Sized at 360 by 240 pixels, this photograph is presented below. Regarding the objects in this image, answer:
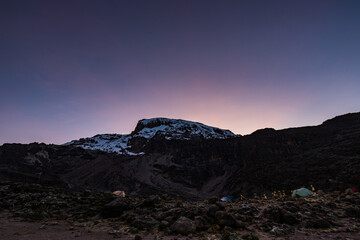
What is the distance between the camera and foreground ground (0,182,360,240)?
31.1 ft

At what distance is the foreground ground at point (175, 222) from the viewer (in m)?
9.49

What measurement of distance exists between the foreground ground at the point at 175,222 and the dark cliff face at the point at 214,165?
159 ft

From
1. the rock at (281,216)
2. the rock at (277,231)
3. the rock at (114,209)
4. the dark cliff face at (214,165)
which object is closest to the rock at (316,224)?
the rock at (281,216)

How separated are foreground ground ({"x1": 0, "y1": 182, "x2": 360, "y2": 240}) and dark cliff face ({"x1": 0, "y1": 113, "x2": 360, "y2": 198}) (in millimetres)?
48590

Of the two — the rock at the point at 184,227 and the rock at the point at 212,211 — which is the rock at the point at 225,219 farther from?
the rock at the point at 184,227

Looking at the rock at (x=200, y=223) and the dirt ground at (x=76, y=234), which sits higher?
the rock at (x=200, y=223)

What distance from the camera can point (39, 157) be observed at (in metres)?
129

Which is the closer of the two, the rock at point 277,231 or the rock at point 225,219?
the rock at point 277,231

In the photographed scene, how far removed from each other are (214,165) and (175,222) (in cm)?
11223

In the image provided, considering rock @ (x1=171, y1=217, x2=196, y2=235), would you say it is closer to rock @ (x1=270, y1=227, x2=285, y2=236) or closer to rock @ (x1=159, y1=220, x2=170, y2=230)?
rock @ (x1=159, y1=220, x2=170, y2=230)

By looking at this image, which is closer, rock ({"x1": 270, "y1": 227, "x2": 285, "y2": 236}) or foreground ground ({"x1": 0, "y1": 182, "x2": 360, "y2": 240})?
rock ({"x1": 270, "y1": 227, "x2": 285, "y2": 236})

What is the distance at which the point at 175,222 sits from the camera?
397 inches

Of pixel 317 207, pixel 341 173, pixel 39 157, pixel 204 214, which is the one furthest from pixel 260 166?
pixel 39 157

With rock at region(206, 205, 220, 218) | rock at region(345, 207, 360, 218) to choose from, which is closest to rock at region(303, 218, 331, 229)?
rock at region(345, 207, 360, 218)
